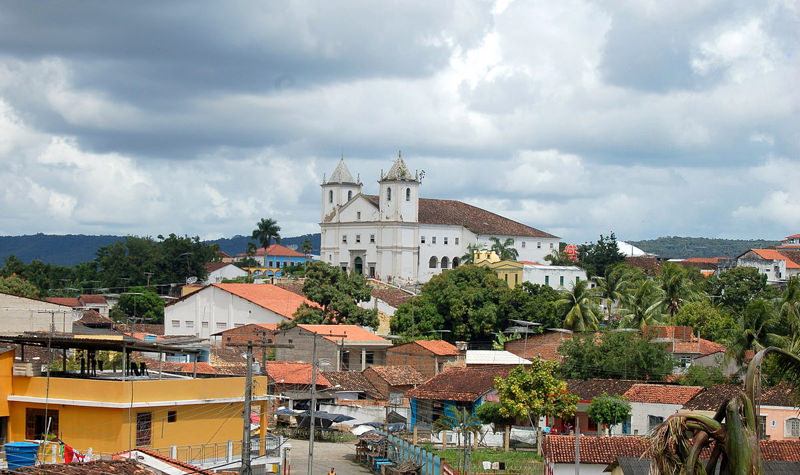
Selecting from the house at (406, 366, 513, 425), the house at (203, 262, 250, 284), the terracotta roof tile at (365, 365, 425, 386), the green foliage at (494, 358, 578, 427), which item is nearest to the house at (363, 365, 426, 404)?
the terracotta roof tile at (365, 365, 425, 386)

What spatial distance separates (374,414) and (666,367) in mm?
A: 12839

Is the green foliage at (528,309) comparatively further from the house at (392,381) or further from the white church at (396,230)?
the white church at (396,230)

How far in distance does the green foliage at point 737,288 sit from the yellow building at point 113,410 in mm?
63804

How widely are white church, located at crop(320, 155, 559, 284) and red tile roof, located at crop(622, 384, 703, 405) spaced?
63.8 metres

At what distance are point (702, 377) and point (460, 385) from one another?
9957 mm

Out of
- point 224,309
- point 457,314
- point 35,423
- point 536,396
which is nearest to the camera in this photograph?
point 35,423

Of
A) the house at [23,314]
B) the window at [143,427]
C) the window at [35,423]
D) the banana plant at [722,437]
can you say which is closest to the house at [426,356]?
the house at [23,314]

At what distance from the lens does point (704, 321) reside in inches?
2424

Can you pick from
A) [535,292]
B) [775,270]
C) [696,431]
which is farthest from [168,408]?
[775,270]

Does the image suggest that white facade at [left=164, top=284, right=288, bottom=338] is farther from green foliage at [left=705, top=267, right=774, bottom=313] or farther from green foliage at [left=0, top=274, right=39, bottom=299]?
green foliage at [left=705, top=267, right=774, bottom=313]

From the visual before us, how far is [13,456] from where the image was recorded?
17.3m

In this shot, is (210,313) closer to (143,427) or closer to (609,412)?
(609,412)

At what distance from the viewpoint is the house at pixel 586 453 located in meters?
26.9

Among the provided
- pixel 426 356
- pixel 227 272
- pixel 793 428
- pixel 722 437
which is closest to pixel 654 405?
pixel 793 428
